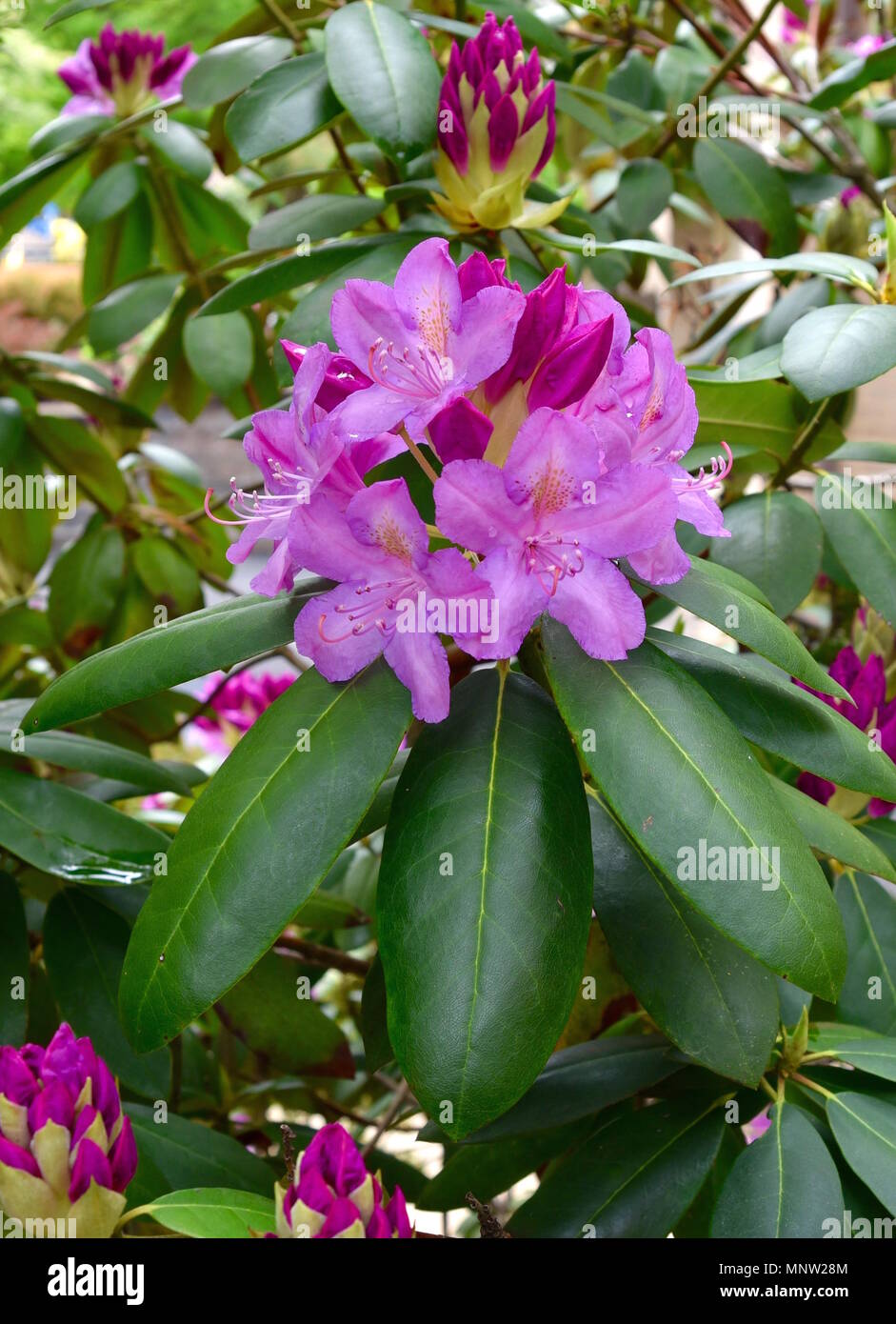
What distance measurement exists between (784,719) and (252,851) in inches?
11.8

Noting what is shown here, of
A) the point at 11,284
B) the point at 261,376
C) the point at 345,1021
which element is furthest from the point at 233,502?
the point at 11,284

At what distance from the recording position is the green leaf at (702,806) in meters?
0.56

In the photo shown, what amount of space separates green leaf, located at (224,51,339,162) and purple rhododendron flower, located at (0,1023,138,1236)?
2.26 ft

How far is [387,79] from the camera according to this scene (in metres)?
0.93

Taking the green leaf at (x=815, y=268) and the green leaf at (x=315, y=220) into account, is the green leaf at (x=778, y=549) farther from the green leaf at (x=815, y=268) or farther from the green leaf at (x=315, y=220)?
the green leaf at (x=315, y=220)

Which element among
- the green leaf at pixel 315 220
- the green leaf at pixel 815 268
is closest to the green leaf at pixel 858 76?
the green leaf at pixel 815 268

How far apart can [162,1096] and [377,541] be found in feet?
1.60

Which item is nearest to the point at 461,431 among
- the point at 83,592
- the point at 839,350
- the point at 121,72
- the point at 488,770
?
the point at 488,770

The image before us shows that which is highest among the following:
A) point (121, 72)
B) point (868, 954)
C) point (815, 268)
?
point (121, 72)

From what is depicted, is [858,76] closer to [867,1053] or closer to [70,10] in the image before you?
[70,10]

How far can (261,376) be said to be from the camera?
4.91 ft

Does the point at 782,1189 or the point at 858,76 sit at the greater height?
the point at 858,76

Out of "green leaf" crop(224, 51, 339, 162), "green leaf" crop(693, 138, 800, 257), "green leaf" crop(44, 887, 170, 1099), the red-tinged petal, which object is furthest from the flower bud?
"green leaf" crop(44, 887, 170, 1099)

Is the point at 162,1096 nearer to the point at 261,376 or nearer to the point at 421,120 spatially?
the point at 421,120
